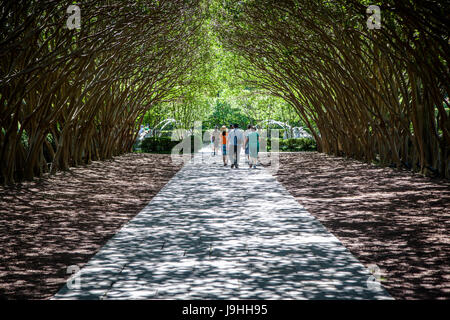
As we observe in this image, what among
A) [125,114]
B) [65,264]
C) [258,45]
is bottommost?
[65,264]

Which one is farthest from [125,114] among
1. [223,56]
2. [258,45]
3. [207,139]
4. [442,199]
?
[207,139]

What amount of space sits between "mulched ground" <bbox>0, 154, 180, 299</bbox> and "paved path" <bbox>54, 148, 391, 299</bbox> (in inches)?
13.6

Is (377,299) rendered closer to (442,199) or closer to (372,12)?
(442,199)

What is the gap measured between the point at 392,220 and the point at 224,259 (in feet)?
13.5

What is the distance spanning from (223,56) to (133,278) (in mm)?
25878

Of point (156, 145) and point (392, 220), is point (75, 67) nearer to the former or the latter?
point (392, 220)

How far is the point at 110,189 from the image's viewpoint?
15438mm

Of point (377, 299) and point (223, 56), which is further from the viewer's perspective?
point (223, 56)

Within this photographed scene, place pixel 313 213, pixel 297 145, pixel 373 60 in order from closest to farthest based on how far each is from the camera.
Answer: pixel 313 213 < pixel 373 60 < pixel 297 145

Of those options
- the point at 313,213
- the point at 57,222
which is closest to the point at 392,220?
the point at 313,213

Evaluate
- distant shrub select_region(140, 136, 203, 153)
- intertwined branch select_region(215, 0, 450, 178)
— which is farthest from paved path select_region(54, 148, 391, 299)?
distant shrub select_region(140, 136, 203, 153)

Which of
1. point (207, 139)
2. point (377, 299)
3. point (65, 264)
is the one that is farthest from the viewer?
point (207, 139)

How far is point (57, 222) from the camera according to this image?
32.6ft

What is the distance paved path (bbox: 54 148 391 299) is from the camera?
5582 mm
